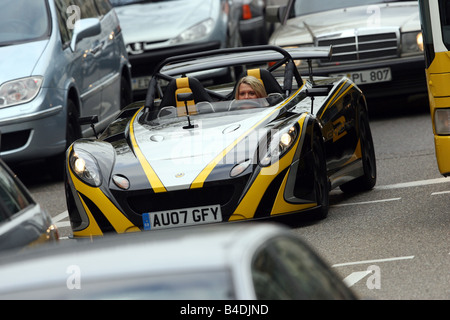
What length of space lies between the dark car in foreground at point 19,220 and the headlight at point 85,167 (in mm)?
2575

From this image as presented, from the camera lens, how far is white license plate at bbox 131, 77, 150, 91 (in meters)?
15.5

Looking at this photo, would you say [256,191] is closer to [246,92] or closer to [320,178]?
[320,178]

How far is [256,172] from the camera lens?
7.59 meters

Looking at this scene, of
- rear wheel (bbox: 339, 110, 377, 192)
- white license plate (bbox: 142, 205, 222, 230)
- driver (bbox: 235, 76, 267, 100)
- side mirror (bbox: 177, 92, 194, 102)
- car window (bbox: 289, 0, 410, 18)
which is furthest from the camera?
car window (bbox: 289, 0, 410, 18)

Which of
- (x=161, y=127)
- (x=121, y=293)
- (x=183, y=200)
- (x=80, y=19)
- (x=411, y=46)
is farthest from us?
(x=411, y=46)

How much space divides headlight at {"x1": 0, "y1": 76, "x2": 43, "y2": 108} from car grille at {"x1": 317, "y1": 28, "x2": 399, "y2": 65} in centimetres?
387

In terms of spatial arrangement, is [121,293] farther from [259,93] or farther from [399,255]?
[259,93]

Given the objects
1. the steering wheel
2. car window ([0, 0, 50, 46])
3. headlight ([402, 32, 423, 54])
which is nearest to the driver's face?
Result: the steering wheel

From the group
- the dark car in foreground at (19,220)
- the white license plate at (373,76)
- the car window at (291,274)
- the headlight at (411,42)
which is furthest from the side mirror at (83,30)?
the car window at (291,274)

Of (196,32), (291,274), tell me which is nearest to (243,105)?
(291,274)

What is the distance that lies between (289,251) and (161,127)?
17.4 ft

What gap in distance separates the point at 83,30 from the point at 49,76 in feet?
2.95

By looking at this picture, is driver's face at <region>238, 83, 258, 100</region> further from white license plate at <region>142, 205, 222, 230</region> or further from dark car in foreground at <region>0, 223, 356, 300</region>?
dark car in foreground at <region>0, 223, 356, 300</region>
